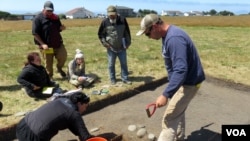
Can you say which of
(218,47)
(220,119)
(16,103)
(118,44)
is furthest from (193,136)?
(218,47)

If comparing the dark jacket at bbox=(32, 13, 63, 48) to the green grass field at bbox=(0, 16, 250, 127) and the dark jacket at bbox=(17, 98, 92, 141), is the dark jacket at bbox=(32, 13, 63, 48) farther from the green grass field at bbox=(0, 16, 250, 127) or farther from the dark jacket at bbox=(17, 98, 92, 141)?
the dark jacket at bbox=(17, 98, 92, 141)

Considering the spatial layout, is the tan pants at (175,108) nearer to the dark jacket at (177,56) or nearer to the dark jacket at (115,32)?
the dark jacket at (177,56)

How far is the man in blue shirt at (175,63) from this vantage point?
4.38m

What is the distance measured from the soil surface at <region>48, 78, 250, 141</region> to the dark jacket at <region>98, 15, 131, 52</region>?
1.28m

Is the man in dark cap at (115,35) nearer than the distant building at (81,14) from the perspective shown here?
Yes

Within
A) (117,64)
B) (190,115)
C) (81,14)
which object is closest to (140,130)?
(190,115)

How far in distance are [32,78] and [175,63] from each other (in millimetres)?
3888

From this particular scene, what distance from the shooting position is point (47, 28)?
8.13 metres

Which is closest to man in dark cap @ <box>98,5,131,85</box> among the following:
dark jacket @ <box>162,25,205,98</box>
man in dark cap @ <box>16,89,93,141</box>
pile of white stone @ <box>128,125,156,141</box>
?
pile of white stone @ <box>128,125,156,141</box>

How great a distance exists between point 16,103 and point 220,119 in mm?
4105

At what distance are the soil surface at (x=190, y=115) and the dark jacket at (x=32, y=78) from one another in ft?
3.99

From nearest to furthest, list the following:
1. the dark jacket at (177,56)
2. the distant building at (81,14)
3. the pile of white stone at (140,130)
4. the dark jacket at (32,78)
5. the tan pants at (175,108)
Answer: the dark jacket at (177,56) < the tan pants at (175,108) < the pile of white stone at (140,130) < the dark jacket at (32,78) < the distant building at (81,14)

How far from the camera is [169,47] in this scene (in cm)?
447

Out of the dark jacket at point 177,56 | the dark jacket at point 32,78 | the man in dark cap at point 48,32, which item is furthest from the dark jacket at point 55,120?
the man in dark cap at point 48,32
